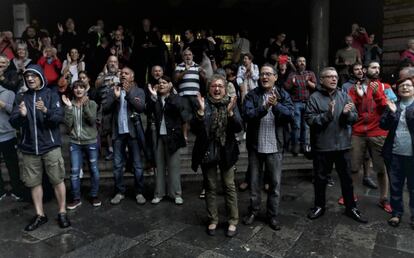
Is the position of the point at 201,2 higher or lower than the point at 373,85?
higher

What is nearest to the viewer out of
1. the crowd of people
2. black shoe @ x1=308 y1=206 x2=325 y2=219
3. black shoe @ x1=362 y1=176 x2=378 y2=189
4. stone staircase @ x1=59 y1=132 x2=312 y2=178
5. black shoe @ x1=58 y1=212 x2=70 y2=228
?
the crowd of people

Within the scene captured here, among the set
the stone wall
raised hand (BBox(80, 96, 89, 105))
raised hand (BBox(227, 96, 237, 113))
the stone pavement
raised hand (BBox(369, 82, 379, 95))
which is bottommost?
the stone pavement

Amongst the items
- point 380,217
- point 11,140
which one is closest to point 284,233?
point 380,217

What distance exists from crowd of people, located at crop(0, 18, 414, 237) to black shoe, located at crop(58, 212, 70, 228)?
0.01 m

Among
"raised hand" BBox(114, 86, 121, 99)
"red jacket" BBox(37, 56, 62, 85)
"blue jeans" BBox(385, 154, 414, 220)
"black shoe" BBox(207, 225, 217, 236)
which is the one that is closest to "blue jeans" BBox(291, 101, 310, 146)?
"blue jeans" BBox(385, 154, 414, 220)

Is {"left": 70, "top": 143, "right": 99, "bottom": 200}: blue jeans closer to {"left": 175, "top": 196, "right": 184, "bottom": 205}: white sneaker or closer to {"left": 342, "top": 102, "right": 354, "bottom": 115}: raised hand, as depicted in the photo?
{"left": 175, "top": 196, "right": 184, "bottom": 205}: white sneaker

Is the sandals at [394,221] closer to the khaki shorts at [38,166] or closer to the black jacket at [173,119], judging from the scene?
the black jacket at [173,119]

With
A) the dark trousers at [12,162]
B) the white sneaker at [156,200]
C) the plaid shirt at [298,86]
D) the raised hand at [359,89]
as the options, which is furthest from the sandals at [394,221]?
the dark trousers at [12,162]

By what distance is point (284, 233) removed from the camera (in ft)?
14.6

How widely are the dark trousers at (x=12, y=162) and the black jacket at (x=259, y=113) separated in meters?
3.78

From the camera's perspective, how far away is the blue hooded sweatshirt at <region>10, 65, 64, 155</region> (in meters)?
4.56

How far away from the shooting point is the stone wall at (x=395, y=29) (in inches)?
351

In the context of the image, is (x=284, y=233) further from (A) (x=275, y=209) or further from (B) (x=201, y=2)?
(B) (x=201, y=2)

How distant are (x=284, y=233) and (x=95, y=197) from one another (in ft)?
9.87
